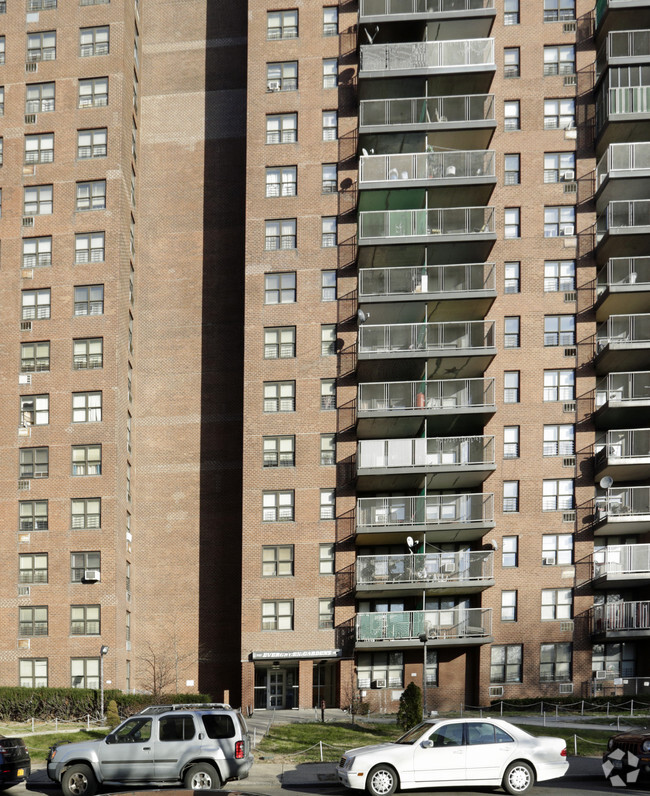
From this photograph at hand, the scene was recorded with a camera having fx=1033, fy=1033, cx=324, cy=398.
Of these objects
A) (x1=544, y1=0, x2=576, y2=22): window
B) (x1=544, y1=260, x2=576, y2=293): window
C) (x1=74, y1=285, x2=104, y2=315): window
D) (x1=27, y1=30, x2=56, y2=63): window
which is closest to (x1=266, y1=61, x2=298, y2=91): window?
(x1=27, y1=30, x2=56, y2=63): window

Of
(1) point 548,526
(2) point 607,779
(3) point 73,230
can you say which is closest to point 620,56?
(1) point 548,526

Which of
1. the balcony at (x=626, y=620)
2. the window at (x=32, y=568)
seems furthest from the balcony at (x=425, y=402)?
the window at (x=32, y=568)

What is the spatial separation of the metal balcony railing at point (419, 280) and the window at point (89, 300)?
40.8ft

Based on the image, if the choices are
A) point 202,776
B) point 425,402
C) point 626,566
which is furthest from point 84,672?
point 202,776

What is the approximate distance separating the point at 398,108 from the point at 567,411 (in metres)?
16.3

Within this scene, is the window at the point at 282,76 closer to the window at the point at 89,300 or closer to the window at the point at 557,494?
the window at the point at 89,300

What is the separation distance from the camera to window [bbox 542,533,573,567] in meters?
46.5

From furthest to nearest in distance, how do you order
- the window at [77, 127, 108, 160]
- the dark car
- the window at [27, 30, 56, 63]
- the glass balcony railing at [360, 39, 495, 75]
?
the window at [27, 30, 56, 63] → the window at [77, 127, 108, 160] → the glass balcony railing at [360, 39, 495, 75] → the dark car

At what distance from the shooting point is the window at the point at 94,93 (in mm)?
50906

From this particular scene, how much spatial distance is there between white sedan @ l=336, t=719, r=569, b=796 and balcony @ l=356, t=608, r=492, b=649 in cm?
2160

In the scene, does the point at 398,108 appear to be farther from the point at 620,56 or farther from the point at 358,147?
the point at 620,56

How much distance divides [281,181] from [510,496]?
60.7 feet

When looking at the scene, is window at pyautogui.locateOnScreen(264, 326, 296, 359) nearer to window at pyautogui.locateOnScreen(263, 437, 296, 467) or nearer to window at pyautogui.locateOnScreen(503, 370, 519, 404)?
window at pyautogui.locateOnScreen(263, 437, 296, 467)

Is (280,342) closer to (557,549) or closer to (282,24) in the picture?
(557,549)
